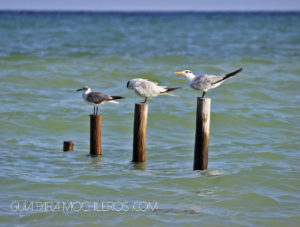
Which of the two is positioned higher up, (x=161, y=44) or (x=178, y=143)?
(x=161, y=44)

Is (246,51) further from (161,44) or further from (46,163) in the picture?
(46,163)

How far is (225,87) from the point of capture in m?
16.9

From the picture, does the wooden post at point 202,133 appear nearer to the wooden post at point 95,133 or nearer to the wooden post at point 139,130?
the wooden post at point 139,130

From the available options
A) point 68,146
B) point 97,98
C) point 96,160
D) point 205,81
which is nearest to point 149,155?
point 96,160

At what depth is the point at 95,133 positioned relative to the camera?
28.0ft

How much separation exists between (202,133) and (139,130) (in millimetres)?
1234

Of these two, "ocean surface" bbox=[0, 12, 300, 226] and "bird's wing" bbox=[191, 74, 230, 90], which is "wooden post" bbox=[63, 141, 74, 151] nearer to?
"ocean surface" bbox=[0, 12, 300, 226]

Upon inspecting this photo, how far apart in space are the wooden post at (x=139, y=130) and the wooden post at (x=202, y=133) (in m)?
1.03

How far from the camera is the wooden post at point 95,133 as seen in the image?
8.46 m

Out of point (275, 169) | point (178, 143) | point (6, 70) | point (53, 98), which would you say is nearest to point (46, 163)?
point (178, 143)

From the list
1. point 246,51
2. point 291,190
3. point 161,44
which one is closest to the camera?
point 291,190

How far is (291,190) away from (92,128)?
3955 millimetres

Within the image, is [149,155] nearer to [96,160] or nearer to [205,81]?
[96,160]

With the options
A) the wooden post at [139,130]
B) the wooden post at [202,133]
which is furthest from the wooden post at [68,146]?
the wooden post at [202,133]
